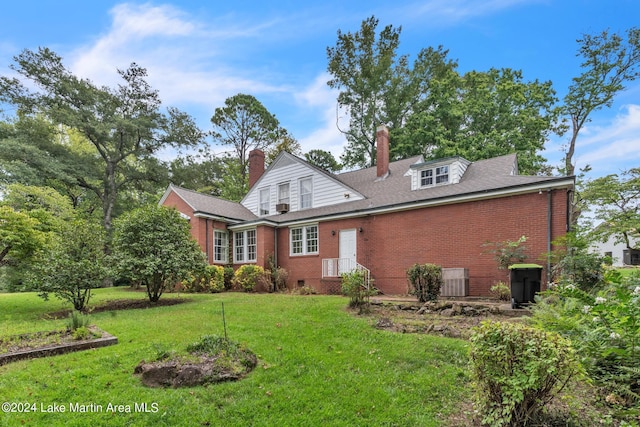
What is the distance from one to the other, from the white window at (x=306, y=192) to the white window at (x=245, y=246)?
3.08m

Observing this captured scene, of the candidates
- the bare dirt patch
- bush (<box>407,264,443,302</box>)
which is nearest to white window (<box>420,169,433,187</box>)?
bush (<box>407,264,443,302</box>)

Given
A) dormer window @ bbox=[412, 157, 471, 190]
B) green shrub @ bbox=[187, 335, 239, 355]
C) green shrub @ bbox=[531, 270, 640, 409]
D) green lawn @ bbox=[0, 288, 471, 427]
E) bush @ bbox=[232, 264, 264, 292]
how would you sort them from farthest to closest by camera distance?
bush @ bbox=[232, 264, 264, 292], dormer window @ bbox=[412, 157, 471, 190], green shrub @ bbox=[187, 335, 239, 355], green lawn @ bbox=[0, 288, 471, 427], green shrub @ bbox=[531, 270, 640, 409]

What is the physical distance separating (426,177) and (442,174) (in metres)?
0.69

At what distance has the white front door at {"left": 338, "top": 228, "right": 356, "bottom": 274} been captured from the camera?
13.2 meters

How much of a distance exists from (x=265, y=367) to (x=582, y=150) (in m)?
26.9

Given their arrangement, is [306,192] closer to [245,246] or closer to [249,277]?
[245,246]

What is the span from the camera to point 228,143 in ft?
101

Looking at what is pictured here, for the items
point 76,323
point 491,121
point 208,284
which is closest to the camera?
point 76,323

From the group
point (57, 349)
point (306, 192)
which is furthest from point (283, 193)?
point (57, 349)

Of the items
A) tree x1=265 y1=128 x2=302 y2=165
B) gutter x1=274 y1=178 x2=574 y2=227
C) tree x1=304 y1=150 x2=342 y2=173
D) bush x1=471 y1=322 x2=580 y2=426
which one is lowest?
bush x1=471 y1=322 x2=580 y2=426

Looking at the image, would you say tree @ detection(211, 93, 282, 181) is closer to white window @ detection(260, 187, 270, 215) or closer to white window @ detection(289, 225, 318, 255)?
white window @ detection(260, 187, 270, 215)

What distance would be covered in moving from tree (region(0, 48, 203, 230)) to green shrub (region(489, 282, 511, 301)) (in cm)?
2417

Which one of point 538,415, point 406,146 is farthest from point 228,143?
point 538,415

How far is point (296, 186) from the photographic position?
56.6 ft
